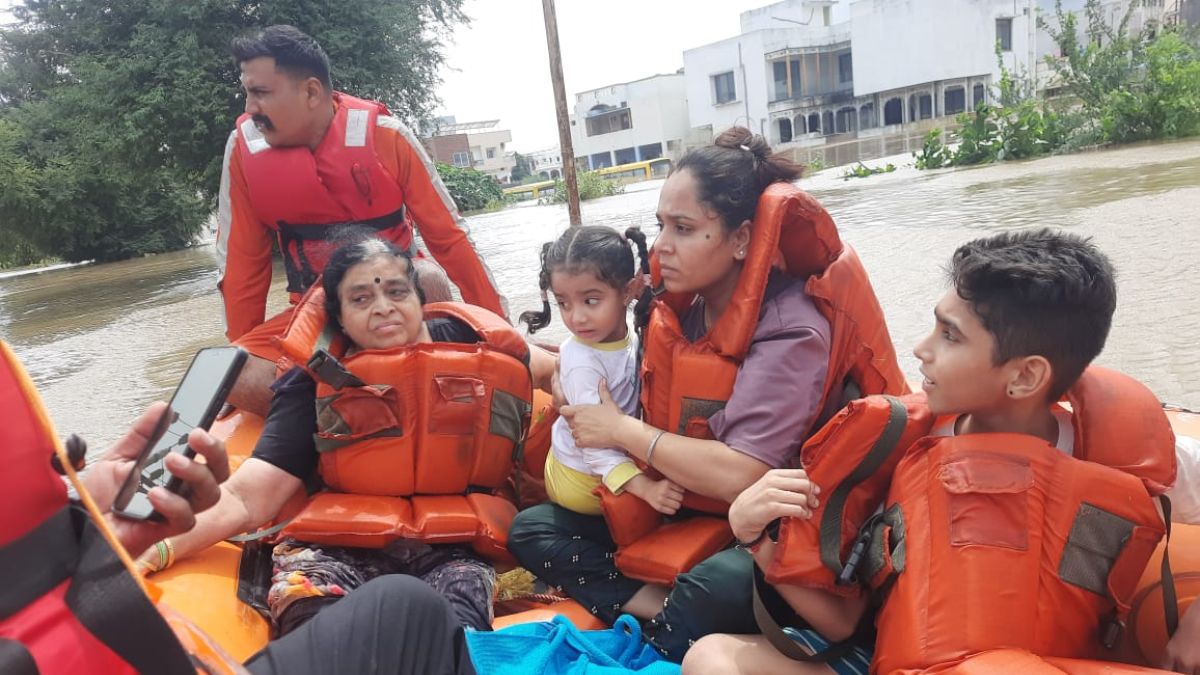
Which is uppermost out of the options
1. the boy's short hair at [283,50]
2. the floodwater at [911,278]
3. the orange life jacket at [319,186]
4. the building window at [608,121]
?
the building window at [608,121]

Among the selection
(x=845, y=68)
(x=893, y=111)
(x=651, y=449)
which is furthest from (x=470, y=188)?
(x=651, y=449)

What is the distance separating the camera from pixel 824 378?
1.85 metres

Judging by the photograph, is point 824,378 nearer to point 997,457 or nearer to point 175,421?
point 997,457

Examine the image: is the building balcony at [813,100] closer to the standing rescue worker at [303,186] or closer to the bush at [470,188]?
the bush at [470,188]

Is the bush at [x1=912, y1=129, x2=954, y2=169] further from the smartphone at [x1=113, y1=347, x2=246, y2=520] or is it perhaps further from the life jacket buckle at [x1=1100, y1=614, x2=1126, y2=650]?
the smartphone at [x1=113, y1=347, x2=246, y2=520]

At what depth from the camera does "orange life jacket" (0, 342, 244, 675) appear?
0.81 m

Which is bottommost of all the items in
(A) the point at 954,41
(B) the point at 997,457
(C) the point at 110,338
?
(C) the point at 110,338

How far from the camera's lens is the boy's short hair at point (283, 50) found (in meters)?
3.08

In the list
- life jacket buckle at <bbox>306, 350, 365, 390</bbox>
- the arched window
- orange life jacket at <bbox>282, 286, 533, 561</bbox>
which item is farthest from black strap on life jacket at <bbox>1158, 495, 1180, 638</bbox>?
the arched window

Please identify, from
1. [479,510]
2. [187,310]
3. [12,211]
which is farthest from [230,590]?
[12,211]

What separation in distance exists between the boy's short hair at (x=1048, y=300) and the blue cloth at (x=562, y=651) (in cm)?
105

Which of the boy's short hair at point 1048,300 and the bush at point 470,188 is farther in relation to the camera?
the bush at point 470,188

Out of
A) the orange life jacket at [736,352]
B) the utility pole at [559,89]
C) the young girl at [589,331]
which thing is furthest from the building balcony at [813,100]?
the orange life jacket at [736,352]

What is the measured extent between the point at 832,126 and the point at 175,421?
43.5 m
